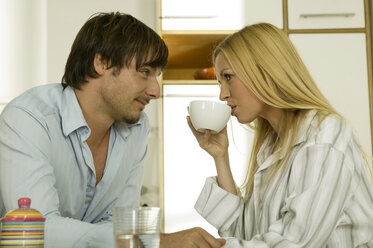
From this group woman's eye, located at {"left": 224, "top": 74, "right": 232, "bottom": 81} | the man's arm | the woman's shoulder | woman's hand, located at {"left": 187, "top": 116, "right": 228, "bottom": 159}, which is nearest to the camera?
the man's arm

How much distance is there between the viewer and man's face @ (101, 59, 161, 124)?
165 cm

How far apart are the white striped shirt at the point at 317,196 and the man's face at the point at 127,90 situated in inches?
18.3

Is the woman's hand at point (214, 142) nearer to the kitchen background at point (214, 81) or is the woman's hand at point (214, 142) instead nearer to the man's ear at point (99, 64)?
the man's ear at point (99, 64)

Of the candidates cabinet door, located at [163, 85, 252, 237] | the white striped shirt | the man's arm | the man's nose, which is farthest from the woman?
cabinet door, located at [163, 85, 252, 237]

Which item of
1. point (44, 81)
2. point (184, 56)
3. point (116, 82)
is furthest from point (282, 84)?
point (44, 81)

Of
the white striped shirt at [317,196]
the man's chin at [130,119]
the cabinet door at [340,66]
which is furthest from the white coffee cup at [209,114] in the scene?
the cabinet door at [340,66]

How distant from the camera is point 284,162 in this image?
1346 mm

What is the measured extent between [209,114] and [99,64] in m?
0.46

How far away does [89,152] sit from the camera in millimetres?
1526

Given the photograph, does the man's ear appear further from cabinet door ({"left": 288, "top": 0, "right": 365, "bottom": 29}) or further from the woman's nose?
cabinet door ({"left": 288, "top": 0, "right": 365, "bottom": 29})

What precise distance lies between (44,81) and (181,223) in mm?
1153

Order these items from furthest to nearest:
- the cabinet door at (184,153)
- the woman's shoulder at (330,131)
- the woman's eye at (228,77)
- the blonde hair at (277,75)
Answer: the cabinet door at (184,153) → the woman's eye at (228,77) → the blonde hair at (277,75) → the woman's shoulder at (330,131)

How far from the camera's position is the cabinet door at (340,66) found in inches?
103

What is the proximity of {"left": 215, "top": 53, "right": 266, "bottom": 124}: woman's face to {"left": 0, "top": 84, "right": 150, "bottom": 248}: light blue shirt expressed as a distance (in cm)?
38
